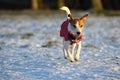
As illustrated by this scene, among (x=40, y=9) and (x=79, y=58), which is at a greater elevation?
(x=79, y=58)

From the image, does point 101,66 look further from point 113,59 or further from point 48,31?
point 48,31

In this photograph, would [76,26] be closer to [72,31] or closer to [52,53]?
[72,31]

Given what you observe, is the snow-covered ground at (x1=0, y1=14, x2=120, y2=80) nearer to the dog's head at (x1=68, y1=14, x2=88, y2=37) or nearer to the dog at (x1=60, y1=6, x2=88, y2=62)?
the dog at (x1=60, y1=6, x2=88, y2=62)

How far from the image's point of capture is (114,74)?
882 cm

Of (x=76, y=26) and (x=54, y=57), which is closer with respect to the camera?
(x=76, y=26)

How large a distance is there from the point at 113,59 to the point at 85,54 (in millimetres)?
1320

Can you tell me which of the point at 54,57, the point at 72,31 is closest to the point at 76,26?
the point at 72,31

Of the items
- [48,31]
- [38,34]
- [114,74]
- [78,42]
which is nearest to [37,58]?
[78,42]

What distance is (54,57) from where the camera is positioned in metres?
11.3

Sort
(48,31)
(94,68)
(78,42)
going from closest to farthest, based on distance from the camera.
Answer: (94,68)
(78,42)
(48,31)

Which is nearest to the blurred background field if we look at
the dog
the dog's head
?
the dog

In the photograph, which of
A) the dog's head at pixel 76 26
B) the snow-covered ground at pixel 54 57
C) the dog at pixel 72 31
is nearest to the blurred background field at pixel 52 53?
the snow-covered ground at pixel 54 57

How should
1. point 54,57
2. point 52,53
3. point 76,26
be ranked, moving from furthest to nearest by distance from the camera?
point 52,53 → point 54,57 → point 76,26

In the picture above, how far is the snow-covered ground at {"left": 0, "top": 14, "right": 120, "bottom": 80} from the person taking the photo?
8836mm
